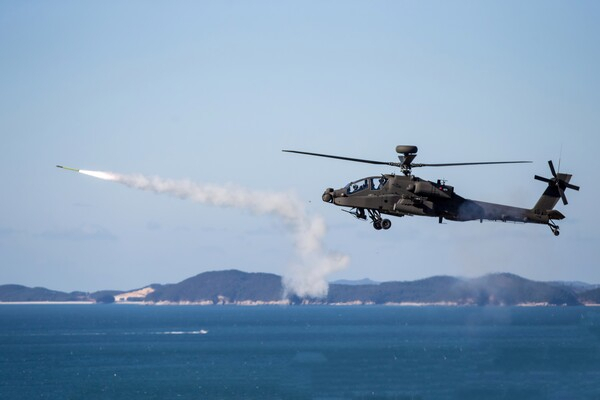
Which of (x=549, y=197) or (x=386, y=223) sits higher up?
(x=549, y=197)

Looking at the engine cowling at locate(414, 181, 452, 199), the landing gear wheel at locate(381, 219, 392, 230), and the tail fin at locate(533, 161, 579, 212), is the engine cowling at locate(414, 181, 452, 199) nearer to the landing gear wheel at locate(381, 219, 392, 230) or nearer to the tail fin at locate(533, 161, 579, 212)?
the landing gear wheel at locate(381, 219, 392, 230)

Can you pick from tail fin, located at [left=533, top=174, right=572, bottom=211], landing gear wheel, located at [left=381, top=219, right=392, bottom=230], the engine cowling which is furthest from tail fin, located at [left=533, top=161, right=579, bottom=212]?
landing gear wheel, located at [left=381, top=219, right=392, bottom=230]

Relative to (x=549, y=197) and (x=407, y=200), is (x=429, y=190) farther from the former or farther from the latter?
(x=549, y=197)

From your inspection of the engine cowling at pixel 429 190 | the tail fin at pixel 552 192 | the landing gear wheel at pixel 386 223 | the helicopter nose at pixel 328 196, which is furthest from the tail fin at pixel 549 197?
the helicopter nose at pixel 328 196

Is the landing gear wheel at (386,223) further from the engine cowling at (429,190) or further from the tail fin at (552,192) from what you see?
the tail fin at (552,192)

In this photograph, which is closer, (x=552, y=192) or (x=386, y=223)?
(x=386, y=223)

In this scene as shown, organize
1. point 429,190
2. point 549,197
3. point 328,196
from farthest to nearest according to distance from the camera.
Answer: point 549,197 → point 328,196 → point 429,190

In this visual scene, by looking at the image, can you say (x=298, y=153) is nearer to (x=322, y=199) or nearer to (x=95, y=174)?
(x=322, y=199)

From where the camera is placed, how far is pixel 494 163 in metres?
55.8

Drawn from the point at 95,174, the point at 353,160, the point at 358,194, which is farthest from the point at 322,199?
the point at 95,174

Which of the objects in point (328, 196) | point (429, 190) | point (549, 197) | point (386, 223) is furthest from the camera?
point (549, 197)

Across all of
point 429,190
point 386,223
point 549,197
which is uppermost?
point 549,197

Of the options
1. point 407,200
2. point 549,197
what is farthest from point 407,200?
point 549,197

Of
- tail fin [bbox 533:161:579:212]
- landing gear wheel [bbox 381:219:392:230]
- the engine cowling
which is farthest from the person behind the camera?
tail fin [bbox 533:161:579:212]
